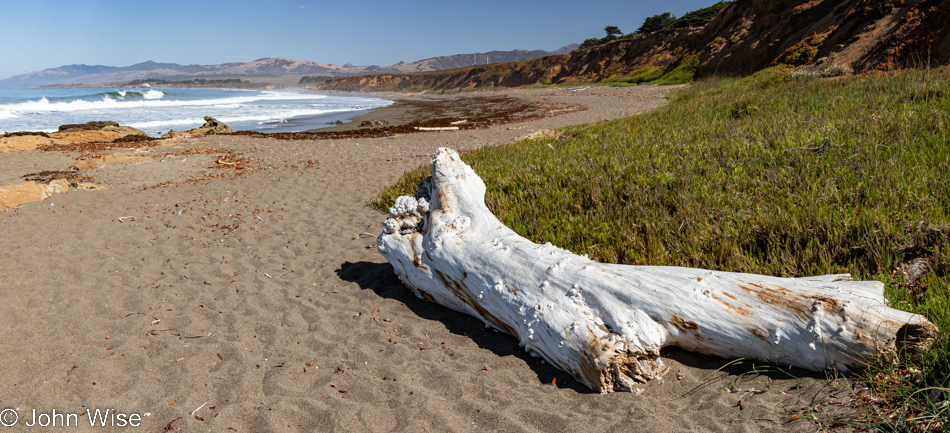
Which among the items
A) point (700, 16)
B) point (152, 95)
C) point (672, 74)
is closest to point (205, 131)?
point (672, 74)

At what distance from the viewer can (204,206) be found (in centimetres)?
816

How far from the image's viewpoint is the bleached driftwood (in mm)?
2598

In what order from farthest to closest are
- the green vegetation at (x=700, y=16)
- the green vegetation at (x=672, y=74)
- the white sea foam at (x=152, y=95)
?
the white sea foam at (x=152, y=95), the green vegetation at (x=700, y=16), the green vegetation at (x=672, y=74)

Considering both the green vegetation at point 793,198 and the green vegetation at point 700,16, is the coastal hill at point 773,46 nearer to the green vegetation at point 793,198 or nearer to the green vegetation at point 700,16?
the green vegetation at point 793,198

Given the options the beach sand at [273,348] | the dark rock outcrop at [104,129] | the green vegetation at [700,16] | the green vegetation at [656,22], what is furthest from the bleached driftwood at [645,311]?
the green vegetation at [656,22]

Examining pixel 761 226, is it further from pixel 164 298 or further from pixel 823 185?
pixel 164 298

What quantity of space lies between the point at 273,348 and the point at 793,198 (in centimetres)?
500

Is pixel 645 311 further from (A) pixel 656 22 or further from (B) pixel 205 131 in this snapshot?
(A) pixel 656 22

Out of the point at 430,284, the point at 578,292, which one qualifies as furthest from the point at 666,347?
the point at 430,284

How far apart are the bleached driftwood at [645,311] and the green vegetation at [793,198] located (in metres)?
0.26

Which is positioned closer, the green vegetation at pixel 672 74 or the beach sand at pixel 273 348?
the beach sand at pixel 273 348

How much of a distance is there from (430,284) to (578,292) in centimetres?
157

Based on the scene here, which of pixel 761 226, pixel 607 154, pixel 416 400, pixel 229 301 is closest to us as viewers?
pixel 416 400

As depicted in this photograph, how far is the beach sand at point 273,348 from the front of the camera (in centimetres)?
282
